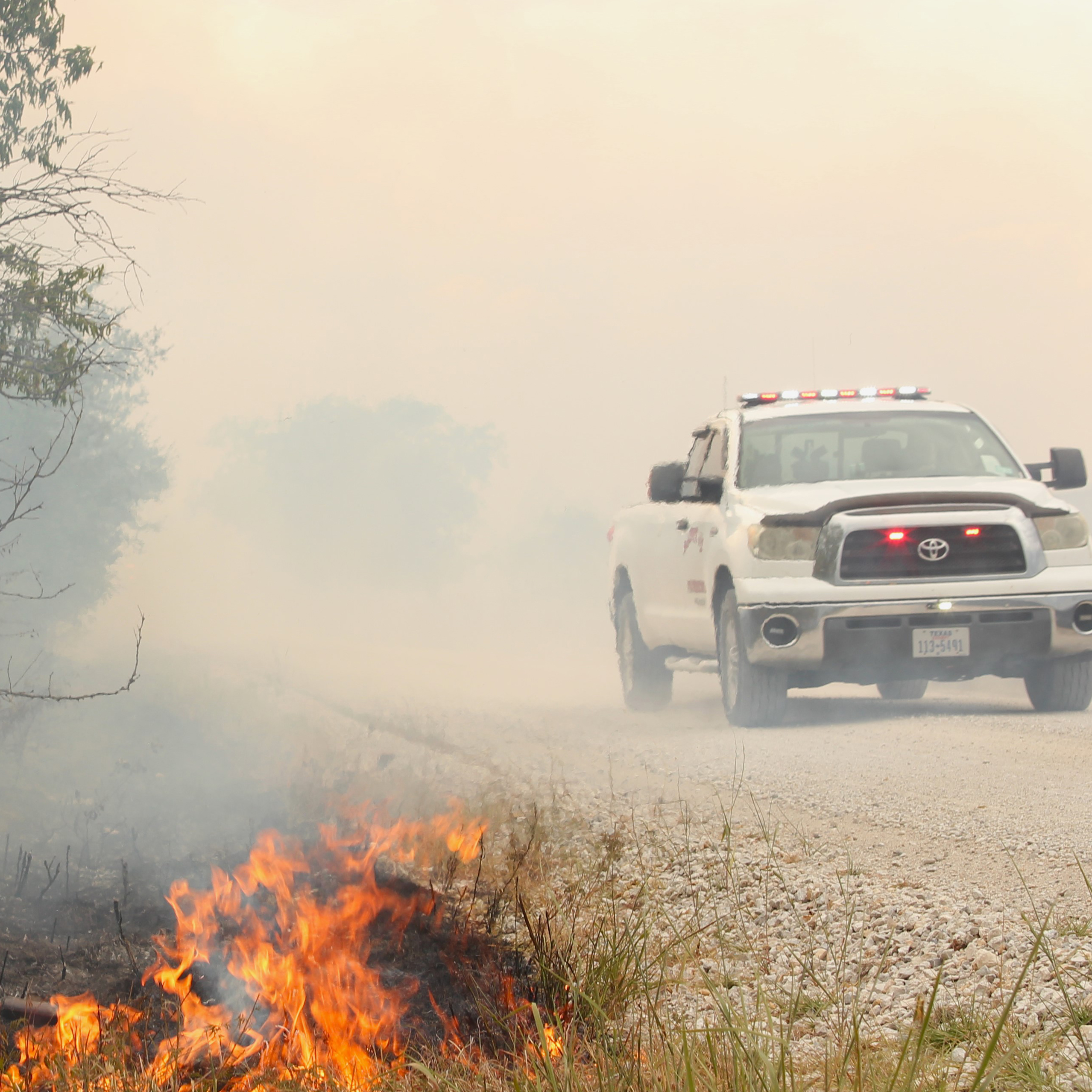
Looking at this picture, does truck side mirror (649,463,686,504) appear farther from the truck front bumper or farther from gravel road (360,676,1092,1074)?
gravel road (360,676,1092,1074)

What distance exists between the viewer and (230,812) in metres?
8.02

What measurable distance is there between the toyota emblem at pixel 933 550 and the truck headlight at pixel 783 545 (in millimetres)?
723

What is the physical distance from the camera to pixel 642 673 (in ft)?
40.5

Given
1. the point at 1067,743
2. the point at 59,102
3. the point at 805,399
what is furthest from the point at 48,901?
the point at 59,102

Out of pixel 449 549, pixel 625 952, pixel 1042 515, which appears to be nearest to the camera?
pixel 625 952

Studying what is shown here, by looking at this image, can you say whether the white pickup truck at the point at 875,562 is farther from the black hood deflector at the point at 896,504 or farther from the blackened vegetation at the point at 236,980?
the blackened vegetation at the point at 236,980

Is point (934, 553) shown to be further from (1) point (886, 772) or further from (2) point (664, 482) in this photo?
(1) point (886, 772)

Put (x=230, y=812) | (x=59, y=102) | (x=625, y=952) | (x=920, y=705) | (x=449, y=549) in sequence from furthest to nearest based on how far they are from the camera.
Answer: (x=449, y=549) → (x=59, y=102) → (x=920, y=705) → (x=230, y=812) → (x=625, y=952)

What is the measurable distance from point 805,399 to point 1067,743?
3.38m

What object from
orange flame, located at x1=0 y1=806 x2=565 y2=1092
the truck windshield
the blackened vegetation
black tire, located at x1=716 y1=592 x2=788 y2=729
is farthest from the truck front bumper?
the blackened vegetation

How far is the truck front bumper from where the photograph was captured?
9305 millimetres

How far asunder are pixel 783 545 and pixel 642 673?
320 cm

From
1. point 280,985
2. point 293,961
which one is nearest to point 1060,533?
point 293,961

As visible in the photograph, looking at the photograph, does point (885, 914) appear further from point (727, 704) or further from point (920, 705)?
point (920, 705)
